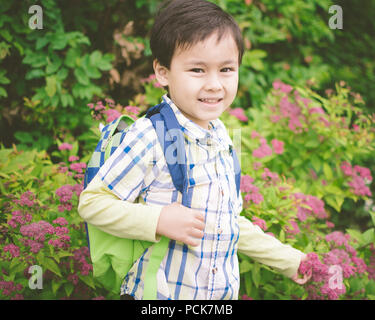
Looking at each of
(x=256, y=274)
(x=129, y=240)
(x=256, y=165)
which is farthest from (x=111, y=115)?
(x=256, y=274)

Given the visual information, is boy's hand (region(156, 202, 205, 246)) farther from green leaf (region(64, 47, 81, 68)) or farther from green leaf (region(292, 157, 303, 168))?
green leaf (region(64, 47, 81, 68))

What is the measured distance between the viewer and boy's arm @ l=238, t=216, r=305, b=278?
5.35 ft

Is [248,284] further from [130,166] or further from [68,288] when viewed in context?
[130,166]

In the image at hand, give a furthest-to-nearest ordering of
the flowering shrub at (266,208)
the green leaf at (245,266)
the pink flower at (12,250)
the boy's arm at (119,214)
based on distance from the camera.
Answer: the green leaf at (245,266)
the flowering shrub at (266,208)
the pink flower at (12,250)
the boy's arm at (119,214)

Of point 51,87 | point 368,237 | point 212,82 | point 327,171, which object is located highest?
point 51,87

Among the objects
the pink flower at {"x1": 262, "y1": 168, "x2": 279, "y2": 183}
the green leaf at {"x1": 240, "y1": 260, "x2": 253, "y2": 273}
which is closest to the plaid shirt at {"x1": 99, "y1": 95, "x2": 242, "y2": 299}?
the green leaf at {"x1": 240, "y1": 260, "x2": 253, "y2": 273}

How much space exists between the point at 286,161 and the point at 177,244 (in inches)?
65.1

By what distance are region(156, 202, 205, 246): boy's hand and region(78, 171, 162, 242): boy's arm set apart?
0.09ft

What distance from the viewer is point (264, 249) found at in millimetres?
1634

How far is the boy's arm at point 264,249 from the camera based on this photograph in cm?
163

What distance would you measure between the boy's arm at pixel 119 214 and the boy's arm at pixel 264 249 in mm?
505

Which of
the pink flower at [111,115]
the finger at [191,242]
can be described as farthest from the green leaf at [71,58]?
the finger at [191,242]

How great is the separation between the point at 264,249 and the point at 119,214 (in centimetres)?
73

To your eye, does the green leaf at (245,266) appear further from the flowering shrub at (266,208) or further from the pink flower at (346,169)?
the pink flower at (346,169)
